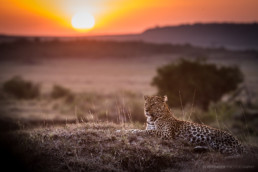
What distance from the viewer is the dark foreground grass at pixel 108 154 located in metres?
7.66

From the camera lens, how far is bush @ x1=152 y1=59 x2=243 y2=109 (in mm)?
27750

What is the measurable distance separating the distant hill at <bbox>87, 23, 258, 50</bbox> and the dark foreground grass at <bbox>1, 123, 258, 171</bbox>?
102881 millimetres

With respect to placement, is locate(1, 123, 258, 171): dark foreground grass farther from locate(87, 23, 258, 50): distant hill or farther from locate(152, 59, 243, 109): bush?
locate(87, 23, 258, 50): distant hill

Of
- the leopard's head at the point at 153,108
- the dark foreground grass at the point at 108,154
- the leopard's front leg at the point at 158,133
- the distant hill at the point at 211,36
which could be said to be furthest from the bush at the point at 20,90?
the distant hill at the point at 211,36

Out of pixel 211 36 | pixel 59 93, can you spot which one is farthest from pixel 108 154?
pixel 211 36

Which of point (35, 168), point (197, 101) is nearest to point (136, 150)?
point (35, 168)

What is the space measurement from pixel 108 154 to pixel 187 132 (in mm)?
2197

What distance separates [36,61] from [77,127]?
93.6 metres

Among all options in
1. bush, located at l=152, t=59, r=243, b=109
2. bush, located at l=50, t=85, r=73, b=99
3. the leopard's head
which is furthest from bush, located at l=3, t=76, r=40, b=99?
the leopard's head

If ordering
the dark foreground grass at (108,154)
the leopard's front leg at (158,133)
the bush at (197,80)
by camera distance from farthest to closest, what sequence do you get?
the bush at (197,80) < the leopard's front leg at (158,133) < the dark foreground grass at (108,154)

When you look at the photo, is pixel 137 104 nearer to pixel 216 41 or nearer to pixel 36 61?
pixel 36 61

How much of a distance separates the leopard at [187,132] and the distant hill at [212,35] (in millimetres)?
101918

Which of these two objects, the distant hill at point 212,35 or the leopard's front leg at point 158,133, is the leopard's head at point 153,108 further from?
the distant hill at point 212,35

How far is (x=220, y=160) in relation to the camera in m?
8.23
